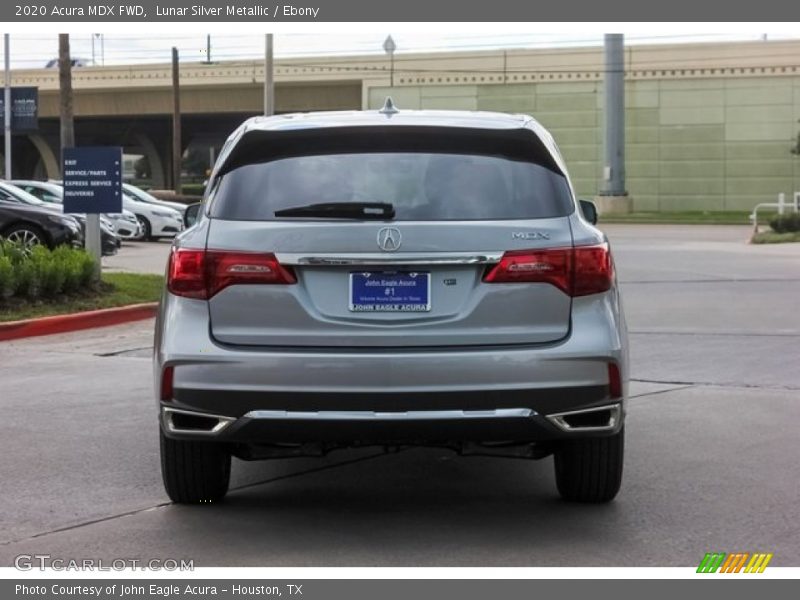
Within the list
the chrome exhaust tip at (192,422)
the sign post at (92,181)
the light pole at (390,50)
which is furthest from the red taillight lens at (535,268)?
the light pole at (390,50)

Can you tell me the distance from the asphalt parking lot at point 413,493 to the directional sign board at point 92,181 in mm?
5013

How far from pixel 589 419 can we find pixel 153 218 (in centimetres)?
2545

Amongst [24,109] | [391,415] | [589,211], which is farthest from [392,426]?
[24,109]

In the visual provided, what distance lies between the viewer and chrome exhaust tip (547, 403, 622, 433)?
208 inches

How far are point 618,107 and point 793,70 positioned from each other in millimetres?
9893

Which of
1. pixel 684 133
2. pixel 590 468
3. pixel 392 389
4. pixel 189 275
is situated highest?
pixel 684 133

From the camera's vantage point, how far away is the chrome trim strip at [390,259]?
17.2 ft

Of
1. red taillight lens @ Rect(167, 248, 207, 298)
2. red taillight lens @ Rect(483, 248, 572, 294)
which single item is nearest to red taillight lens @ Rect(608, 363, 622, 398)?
red taillight lens @ Rect(483, 248, 572, 294)

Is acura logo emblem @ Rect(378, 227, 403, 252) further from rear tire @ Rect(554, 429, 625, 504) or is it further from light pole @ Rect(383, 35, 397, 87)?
light pole @ Rect(383, 35, 397, 87)

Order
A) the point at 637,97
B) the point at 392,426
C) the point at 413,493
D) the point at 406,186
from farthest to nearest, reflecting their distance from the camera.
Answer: the point at 637,97
the point at 413,493
the point at 406,186
the point at 392,426

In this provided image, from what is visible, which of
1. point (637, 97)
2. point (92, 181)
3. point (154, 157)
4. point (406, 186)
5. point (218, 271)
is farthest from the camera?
point (154, 157)

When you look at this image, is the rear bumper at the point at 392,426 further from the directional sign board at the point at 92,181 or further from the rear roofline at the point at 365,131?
the directional sign board at the point at 92,181

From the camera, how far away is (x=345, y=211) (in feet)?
17.7
